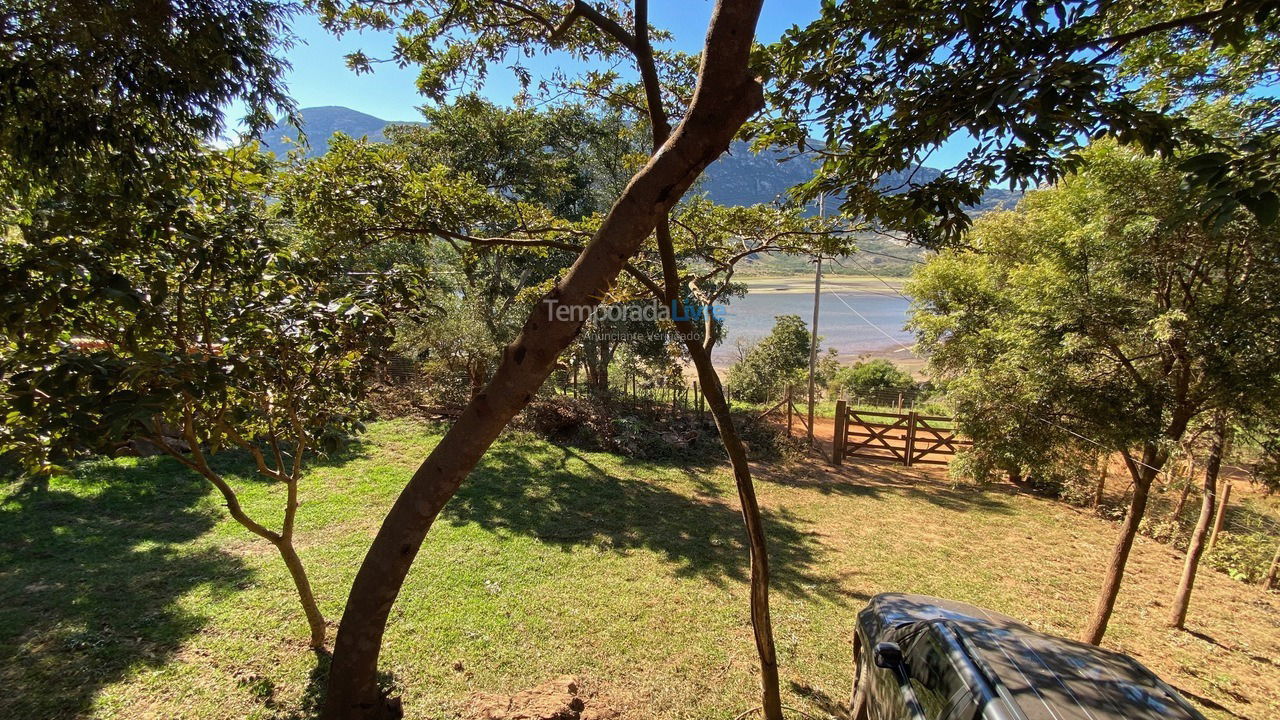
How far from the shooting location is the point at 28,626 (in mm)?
3770

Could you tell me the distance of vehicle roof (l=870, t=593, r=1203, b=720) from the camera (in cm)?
217

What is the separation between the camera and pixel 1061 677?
2.37 metres

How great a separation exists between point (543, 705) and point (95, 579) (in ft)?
15.8

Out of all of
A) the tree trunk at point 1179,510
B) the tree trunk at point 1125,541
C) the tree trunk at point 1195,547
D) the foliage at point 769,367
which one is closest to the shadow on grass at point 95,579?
the tree trunk at point 1125,541

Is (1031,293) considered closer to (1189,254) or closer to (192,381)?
(1189,254)

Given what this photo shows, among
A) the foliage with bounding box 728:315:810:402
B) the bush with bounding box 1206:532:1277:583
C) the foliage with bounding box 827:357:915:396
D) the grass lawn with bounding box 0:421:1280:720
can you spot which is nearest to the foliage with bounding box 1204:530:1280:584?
the bush with bounding box 1206:532:1277:583

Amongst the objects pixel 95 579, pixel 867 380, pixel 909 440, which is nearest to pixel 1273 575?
pixel 909 440

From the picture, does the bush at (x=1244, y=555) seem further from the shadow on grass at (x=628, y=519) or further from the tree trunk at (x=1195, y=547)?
the shadow on grass at (x=628, y=519)

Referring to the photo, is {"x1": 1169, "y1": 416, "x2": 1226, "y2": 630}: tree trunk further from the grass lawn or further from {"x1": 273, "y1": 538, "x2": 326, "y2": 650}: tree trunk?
{"x1": 273, "y1": 538, "x2": 326, "y2": 650}: tree trunk

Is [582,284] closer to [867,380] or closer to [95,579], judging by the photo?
[95,579]

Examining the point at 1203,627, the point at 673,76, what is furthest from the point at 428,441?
the point at 1203,627

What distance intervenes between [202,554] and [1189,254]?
1008cm

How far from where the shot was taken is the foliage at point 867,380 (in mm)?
26344

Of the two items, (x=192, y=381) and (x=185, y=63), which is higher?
(x=185, y=63)
